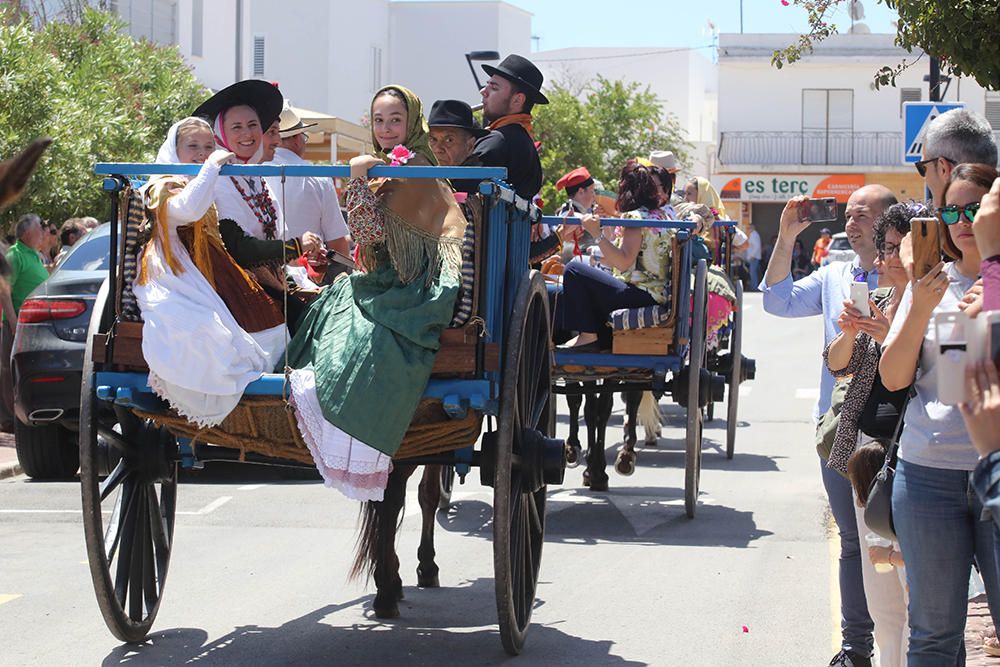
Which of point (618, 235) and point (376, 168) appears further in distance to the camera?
point (618, 235)

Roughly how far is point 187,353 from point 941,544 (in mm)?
2829

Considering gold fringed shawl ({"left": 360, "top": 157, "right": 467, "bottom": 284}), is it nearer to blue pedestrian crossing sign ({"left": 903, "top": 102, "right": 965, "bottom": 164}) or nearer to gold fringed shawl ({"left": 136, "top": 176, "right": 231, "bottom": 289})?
gold fringed shawl ({"left": 136, "top": 176, "right": 231, "bottom": 289})

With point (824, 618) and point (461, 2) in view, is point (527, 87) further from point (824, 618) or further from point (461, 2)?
point (461, 2)

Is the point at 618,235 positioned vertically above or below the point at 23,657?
above

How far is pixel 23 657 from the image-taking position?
6.24 m

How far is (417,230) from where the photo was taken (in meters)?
6.18

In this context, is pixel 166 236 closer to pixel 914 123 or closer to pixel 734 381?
pixel 734 381

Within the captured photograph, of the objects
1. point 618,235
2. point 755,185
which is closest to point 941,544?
point 618,235

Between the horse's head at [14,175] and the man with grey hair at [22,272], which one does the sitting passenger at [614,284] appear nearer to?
the man with grey hair at [22,272]

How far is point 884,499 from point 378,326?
6.69 ft

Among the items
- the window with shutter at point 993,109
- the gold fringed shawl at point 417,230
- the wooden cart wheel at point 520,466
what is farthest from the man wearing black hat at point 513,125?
the window with shutter at point 993,109

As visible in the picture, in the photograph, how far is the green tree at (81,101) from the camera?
14531 mm

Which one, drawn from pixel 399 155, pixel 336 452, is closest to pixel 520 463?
pixel 336 452

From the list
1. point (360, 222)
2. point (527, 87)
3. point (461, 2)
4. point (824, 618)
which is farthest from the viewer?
point (461, 2)
